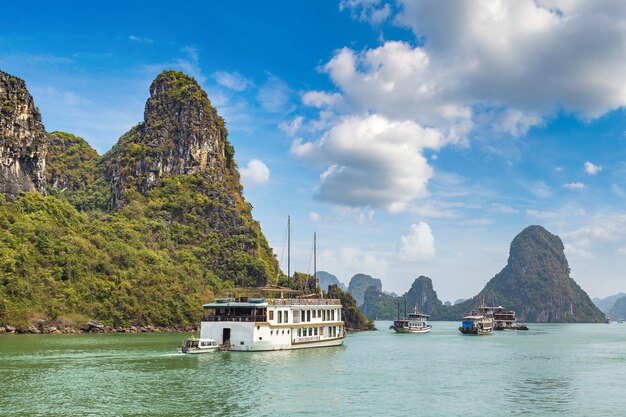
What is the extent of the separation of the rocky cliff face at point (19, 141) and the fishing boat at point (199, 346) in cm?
7780

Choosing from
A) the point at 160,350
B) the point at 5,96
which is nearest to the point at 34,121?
Result: the point at 5,96

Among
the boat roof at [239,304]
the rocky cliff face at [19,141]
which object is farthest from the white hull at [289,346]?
the rocky cliff face at [19,141]

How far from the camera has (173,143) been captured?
168250mm

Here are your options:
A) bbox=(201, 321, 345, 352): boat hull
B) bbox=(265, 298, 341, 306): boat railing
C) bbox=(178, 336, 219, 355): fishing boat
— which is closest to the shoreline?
bbox=(178, 336, 219, 355): fishing boat

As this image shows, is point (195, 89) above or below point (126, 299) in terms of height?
above

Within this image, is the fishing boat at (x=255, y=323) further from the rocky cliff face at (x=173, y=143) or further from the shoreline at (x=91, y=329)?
the rocky cliff face at (x=173, y=143)

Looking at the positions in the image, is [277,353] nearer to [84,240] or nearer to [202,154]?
[84,240]

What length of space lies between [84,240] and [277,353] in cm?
7439

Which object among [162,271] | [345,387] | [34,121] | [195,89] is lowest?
[345,387]

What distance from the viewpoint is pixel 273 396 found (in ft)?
112

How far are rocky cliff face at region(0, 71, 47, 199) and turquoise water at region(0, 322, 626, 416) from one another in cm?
6786

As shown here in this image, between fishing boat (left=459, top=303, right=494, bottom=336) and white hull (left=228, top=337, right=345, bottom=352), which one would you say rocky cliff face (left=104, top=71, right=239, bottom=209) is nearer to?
fishing boat (left=459, top=303, right=494, bottom=336)

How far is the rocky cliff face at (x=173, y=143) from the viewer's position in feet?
534

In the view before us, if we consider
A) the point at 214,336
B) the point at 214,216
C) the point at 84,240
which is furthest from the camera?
the point at 214,216
